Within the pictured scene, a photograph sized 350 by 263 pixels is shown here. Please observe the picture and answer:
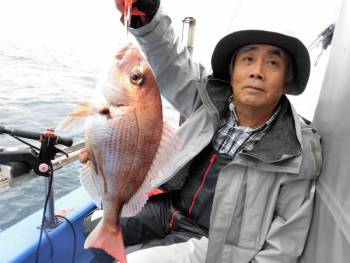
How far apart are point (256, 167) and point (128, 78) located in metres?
0.87

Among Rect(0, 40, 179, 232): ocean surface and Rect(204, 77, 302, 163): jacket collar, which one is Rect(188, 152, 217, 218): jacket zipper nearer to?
Rect(204, 77, 302, 163): jacket collar

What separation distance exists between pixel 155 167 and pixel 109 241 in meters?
0.32

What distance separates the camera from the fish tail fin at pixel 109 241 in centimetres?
117

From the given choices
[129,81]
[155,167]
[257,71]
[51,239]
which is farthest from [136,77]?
[51,239]

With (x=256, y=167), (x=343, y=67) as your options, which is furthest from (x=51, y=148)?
(x=343, y=67)

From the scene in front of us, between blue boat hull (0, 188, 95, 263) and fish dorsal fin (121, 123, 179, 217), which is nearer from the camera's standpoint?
fish dorsal fin (121, 123, 179, 217)

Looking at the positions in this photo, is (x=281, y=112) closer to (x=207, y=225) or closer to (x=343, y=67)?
(x=343, y=67)

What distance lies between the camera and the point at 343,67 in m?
1.71

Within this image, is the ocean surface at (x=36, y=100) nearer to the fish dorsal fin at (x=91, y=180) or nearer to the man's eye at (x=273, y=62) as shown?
the fish dorsal fin at (x=91, y=180)

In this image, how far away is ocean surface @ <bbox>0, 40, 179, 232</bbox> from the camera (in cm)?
402

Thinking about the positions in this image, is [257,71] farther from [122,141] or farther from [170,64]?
[122,141]

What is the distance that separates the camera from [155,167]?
3.95ft

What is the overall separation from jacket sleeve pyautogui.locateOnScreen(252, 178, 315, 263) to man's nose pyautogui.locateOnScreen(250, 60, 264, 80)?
594 mm

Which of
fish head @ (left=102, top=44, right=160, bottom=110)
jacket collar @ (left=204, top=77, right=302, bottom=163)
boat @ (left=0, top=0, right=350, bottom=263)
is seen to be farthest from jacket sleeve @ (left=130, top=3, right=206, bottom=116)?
boat @ (left=0, top=0, right=350, bottom=263)
